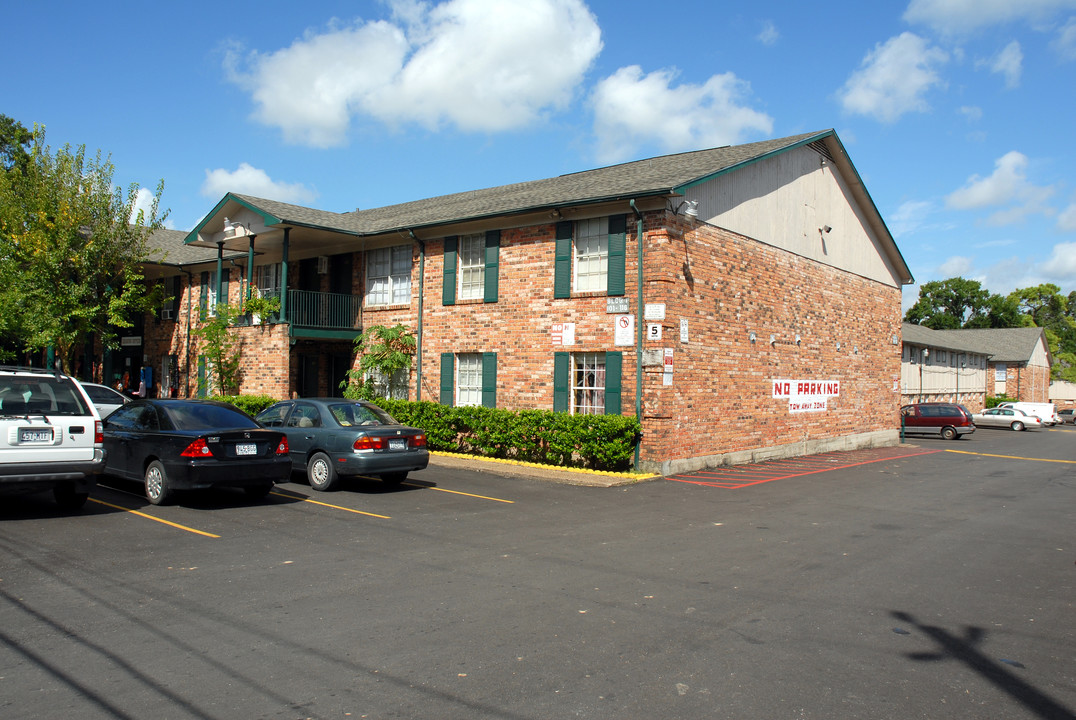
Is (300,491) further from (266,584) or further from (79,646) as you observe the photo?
(79,646)

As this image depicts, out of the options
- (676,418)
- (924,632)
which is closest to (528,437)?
(676,418)

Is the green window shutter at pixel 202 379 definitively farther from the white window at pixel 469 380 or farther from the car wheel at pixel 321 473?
the car wheel at pixel 321 473

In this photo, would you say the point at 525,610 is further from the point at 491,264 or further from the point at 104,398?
the point at 104,398

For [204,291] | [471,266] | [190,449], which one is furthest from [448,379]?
[204,291]

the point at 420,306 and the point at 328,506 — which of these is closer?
the point at 328,506

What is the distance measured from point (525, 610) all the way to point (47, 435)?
22.6 ft

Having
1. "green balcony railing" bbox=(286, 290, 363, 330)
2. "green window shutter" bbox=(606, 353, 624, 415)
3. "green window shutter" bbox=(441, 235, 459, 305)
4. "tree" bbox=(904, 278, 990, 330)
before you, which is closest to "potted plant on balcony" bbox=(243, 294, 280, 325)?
"green balcony railing" bbox=(286, 290, 363, 330)

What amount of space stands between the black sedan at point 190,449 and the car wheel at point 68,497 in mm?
880

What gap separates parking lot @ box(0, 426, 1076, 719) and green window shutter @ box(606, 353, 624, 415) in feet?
14.4

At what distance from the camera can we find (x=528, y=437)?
16.5m

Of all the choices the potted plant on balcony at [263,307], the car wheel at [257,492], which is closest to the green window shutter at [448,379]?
the potted plant on balcony at [263,307]

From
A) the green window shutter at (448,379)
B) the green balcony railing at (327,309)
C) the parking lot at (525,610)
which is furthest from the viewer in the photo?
the green balcony railing at (327,309)

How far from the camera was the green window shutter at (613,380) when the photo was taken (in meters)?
15.9

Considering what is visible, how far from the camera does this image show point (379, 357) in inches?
790
